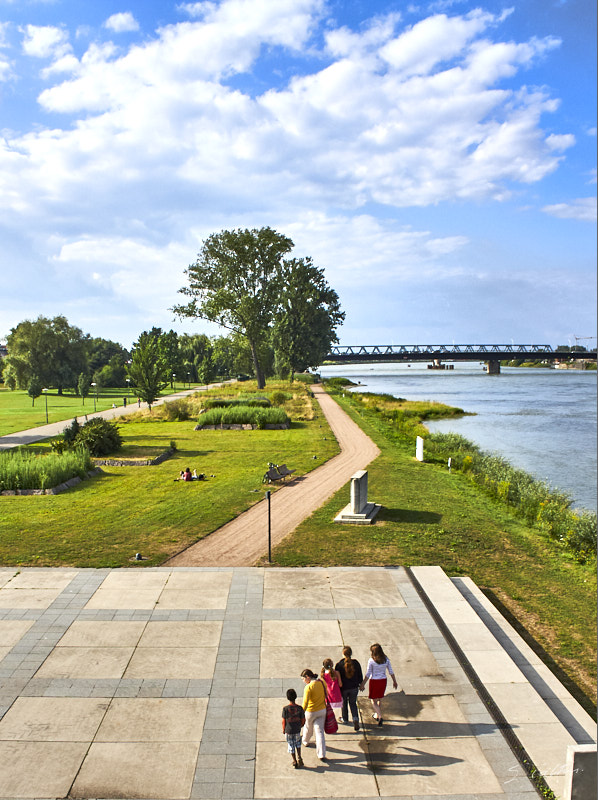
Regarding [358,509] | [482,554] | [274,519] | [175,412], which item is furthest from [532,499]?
[175,412]

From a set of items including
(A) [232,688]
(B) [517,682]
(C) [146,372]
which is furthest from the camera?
(C) [146,372]

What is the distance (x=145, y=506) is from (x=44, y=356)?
226 feet

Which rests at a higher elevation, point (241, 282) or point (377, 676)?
point (241, 282)

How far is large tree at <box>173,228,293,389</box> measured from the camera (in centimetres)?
6044

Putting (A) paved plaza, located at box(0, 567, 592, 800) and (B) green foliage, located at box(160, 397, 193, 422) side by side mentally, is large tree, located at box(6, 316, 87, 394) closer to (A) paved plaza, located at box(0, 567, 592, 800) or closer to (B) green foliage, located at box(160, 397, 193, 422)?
(B) green foliage, located at box(160, 397, 193, 422)

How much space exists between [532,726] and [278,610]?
4523 millimetres

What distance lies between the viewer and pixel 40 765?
635cm

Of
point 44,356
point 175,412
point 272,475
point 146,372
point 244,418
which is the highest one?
point 44,356

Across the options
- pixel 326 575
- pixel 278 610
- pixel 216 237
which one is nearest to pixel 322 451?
pixel 326 575

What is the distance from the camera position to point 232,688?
7848mm

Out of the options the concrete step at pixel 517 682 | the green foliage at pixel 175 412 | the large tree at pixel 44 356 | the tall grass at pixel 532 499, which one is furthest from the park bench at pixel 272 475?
the large tree at pixel 44 356

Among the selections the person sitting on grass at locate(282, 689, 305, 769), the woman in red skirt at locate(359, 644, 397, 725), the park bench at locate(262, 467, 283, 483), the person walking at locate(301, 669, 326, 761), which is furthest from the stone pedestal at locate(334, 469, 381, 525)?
the person sitting on grass at locate(282, 689, 305, 769)

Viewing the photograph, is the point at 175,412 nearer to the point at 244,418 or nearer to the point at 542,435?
the point at 244,418

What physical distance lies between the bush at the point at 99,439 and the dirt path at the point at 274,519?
9765 mm
